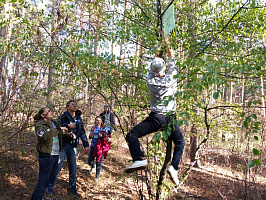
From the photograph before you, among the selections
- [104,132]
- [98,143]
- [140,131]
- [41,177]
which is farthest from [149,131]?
[98,143]

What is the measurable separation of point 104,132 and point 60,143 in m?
1.34

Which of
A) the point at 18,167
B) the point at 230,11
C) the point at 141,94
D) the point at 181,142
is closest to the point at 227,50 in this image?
the point at 230,11

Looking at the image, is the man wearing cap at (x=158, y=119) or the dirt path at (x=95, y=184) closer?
the man wearing cap at (x=158, y=119)

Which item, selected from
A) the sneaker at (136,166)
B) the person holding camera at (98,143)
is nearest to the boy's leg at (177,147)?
the sneaker at (136,166)

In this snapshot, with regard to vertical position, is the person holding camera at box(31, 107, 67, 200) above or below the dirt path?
above

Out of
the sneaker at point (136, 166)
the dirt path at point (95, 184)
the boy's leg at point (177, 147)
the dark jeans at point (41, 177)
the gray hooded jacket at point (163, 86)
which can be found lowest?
the dirt path at point (95, 184)

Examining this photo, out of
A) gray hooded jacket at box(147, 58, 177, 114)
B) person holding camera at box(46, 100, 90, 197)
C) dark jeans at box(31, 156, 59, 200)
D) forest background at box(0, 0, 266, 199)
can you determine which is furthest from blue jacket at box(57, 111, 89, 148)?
gray hooded jacket at box(147, 58, 177, 114)

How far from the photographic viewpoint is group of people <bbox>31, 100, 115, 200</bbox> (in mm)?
3559

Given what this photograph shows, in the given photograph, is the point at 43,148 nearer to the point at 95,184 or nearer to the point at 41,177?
the point at 41,177

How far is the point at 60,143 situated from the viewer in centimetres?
395

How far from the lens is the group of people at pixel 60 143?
11.7 ft

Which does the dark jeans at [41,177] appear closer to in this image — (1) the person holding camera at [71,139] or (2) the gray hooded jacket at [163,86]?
(1) the person holding camera at [71,139]

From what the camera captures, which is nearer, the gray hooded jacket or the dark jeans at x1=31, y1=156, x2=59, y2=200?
the gray hooded jacket

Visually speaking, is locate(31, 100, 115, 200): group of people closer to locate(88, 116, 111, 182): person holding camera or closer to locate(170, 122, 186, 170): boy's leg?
locate(88, 116, 111, 182): person holding camera
